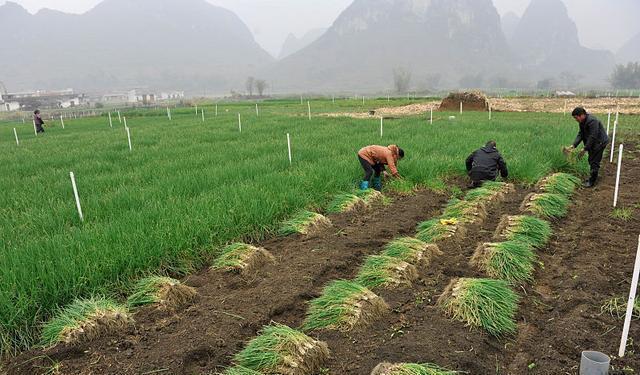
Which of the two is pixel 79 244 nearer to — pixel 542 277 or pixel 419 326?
pixel 419 326

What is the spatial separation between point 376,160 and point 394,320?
4.34 meters

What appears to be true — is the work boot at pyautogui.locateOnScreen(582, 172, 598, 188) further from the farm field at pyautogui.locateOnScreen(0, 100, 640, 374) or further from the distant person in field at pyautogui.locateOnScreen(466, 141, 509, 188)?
the distant person in field at pyautogui.locateOnScreen(466, 141, 509, 188)

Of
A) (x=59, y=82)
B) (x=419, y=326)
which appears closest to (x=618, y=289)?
(x=419, y=326)

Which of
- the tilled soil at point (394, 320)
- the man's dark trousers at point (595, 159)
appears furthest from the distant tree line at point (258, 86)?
the tilled soil at point (394, 320)

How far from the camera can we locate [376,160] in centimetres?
742

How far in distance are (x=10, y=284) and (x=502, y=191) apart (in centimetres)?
656

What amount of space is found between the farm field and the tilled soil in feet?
0.04

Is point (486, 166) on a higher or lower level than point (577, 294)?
higher

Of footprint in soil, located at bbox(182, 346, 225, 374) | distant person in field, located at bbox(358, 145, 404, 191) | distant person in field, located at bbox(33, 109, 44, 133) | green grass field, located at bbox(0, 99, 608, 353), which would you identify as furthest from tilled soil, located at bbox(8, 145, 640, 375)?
distant person in field, located at bbox(33, 109, 44, 133)

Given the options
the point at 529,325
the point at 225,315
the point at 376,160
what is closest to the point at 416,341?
the point at 529,325

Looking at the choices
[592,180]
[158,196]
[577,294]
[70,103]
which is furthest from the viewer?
[70,103]

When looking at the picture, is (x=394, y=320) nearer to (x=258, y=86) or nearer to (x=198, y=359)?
(x=198, y=359)

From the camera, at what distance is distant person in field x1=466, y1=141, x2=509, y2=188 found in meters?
7.28

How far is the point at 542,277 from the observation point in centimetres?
409
